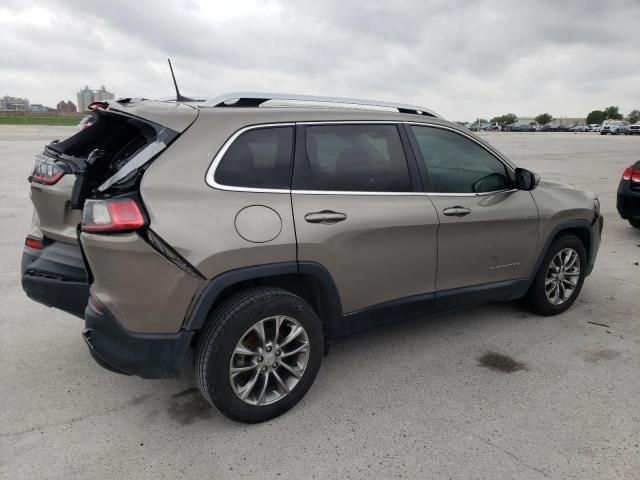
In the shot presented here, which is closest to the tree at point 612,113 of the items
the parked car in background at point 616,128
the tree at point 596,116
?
the tree at point 596,116

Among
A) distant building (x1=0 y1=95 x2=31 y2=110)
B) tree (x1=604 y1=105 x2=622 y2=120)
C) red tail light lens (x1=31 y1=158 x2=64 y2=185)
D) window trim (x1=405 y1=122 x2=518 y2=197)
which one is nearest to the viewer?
red tail light lens (x1=31 y1=158 x2=64 y2=185)

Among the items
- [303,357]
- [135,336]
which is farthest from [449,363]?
[135,336]

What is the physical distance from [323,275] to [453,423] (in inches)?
43.0

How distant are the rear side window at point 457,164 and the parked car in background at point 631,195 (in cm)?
402

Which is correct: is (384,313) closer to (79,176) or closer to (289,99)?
(289,99)

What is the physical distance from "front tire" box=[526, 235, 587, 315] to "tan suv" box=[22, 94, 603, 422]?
432 mm

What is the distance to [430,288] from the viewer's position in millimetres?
3445

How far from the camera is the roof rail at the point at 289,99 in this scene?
2965mm

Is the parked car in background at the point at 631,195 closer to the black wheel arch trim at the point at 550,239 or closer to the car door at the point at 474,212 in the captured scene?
the black wheel arch trim at the point at 550,239

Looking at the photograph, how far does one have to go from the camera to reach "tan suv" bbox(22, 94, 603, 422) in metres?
2.51

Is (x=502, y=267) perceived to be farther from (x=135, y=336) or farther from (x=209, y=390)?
(x=135, y=336)

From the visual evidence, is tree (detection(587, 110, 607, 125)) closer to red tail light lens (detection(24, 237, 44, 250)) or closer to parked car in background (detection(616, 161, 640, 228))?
parked car in background (detection(616, 161, 640, 228))

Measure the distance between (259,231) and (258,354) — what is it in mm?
673

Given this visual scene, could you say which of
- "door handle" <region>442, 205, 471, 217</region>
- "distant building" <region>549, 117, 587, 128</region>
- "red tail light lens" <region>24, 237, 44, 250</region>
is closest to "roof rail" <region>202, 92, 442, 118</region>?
"door handle" <region>442, 205, 471, 217</region>
